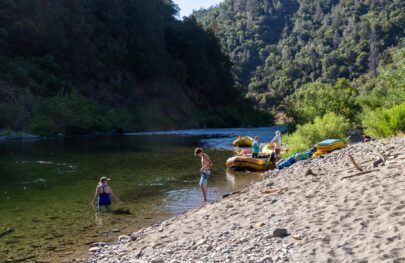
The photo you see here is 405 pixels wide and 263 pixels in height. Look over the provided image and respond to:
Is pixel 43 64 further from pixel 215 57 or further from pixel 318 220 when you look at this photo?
pixel 318 220

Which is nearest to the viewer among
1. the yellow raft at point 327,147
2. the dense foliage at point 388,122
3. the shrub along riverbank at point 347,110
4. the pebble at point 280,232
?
the pebble at point 280,232

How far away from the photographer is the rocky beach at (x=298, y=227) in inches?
271

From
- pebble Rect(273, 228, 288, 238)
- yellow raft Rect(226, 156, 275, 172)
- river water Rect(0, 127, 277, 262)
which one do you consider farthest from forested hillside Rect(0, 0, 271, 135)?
pebble Rect(273, 228, 288, 238)

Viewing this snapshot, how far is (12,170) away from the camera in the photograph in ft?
73.9

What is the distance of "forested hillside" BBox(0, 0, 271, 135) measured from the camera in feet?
169

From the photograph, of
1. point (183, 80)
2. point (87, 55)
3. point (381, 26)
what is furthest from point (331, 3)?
point (87, 55)

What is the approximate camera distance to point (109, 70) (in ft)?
229

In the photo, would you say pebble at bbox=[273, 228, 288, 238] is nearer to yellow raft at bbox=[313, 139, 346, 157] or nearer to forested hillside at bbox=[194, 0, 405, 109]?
yellow raft at bbox=[313, 139, 346, 157]

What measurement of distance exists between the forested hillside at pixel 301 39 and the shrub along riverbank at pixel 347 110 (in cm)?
6107

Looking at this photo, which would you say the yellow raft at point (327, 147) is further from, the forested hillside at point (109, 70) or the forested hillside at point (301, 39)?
the forested hillside at point (301, 39)

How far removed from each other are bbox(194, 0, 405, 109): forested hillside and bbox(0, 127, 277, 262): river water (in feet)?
265

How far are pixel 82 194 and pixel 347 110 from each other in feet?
105

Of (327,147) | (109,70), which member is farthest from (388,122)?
(109,70)

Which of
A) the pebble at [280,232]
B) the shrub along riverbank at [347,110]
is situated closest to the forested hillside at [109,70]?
the shrub along riverbank at [347,110]
